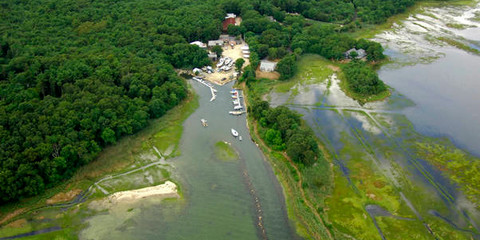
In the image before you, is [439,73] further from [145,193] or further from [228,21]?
[145,193]

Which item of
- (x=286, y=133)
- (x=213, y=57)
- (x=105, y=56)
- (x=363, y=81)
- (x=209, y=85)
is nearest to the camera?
(x=286, y=133)

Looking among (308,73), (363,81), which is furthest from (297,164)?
(308,73)

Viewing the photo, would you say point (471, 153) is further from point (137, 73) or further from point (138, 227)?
point (137, 73)

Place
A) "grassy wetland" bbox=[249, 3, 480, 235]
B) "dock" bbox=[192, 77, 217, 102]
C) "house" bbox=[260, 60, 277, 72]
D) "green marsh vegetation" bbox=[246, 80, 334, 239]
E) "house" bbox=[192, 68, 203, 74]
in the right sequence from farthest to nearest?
"house" bbox=[192, 68, 203, 74]
"house" bbox=[260, 60, 277, 72]
"dock" bbox=[192, 77, 217, 102]
"green marsh vegetation" bbox=[246, 80, 334, 239]
"grassy wetland" bbox=[249, 3, 480, 235]

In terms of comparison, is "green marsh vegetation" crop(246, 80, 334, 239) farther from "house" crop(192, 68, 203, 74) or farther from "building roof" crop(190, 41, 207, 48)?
"building roof" crop(190, 41, 207, 48)

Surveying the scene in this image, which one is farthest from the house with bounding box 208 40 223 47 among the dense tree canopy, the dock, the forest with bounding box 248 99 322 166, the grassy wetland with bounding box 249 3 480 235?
the dense tree canopy

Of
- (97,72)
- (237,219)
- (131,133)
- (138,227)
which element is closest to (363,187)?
(237,219)

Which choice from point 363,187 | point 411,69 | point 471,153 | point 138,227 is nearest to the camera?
point 138,227
